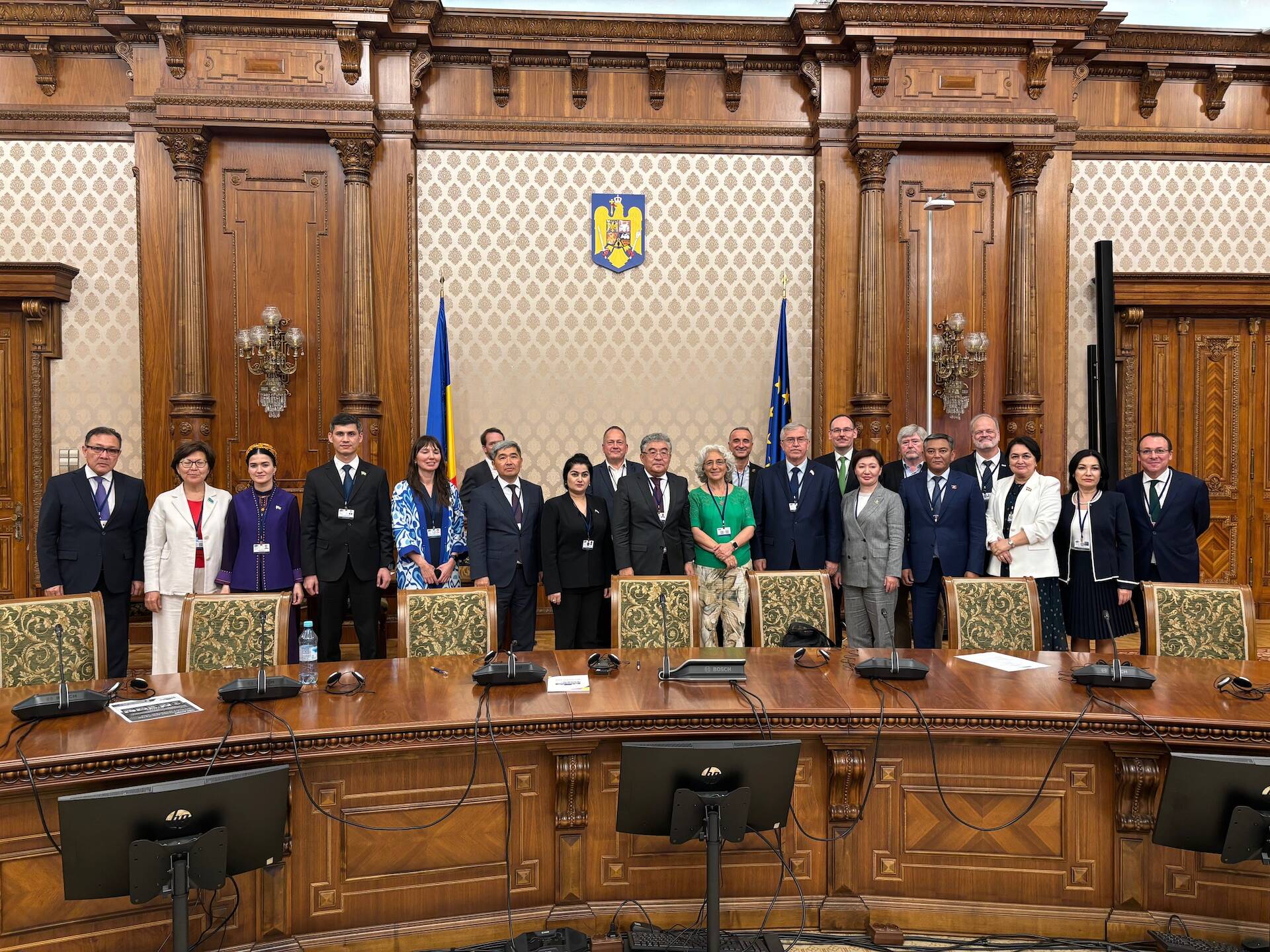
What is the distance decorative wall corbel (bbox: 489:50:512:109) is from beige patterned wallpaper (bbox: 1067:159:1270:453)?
4.21 metres

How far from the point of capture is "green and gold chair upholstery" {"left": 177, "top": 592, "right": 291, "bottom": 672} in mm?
3311

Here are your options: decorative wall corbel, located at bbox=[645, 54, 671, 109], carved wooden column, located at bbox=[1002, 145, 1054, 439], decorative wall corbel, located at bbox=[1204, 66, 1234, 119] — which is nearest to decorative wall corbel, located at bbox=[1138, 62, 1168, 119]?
decorative wall corbel, located at bbox=[1204, 66, 1234, 119]

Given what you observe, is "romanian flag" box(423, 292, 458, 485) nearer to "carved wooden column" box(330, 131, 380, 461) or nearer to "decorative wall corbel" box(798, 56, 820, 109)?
"carved wooden column" box(330, 131, 380, 461)

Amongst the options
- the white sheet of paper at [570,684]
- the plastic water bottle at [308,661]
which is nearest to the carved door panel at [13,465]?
the plastic water bottle at [308,661]

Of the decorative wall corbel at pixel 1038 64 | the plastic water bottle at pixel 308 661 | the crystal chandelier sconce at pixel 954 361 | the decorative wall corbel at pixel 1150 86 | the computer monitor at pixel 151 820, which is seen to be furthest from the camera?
the decorative wall corbel at pixel 1150 86

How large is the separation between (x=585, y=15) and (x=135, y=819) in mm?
5771

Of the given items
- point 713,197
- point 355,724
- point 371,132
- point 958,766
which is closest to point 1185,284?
point 713,197

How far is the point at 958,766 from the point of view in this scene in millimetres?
2646

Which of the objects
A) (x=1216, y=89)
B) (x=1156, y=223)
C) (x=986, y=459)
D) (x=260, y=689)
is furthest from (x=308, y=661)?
(x=1216, y=89)

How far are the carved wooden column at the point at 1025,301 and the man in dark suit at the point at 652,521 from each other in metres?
2.89

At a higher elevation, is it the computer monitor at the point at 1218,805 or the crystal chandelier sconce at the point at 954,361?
the crystal chandelier sconce at the point at 954,361

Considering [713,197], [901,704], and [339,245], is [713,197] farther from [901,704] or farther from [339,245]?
[901,704]

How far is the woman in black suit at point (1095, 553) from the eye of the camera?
4.59 meters

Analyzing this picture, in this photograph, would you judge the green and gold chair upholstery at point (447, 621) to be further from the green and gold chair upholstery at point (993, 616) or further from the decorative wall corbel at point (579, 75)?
the decorative wall corbel at point (579, 75)
